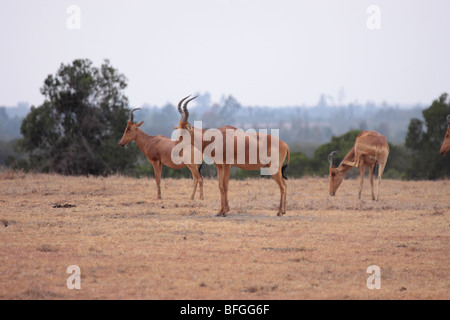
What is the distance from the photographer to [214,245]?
33.7 ft

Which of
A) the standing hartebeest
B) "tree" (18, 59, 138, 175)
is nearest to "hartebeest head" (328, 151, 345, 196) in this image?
the standing hartebeest

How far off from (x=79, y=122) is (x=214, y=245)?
2233 centimetres

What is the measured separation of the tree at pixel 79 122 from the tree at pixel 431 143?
16.4 meters

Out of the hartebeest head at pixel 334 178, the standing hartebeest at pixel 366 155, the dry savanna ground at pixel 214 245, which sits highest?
the standing hartebeest at pixel 366 155

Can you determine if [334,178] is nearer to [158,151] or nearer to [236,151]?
[158,151]

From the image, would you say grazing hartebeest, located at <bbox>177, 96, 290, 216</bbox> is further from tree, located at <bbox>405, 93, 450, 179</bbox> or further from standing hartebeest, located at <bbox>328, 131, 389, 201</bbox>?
tree, located at <bbox>405, 93, 450, 179</bbox>

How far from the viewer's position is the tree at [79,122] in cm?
3028

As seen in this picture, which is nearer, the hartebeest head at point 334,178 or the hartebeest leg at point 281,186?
the hartebeest leg at point 281,186

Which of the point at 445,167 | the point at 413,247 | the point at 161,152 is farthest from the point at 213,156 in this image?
the point at 445,167

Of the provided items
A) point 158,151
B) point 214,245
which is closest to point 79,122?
point 158,151

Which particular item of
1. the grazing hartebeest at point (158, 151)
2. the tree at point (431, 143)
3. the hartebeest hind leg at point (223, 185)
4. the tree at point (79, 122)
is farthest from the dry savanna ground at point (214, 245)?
the tree at point (431, 143)

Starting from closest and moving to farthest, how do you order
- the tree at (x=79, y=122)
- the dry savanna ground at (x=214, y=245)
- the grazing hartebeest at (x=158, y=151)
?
Answer: the dry savanna ground at (x=214, y=245), the grazing hartebeest at (x=158, y=151), the tree at (x=79, y=122)

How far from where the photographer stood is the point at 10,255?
916 cm

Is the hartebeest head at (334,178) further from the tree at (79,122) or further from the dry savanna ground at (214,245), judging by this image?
the tree at (79,122)
